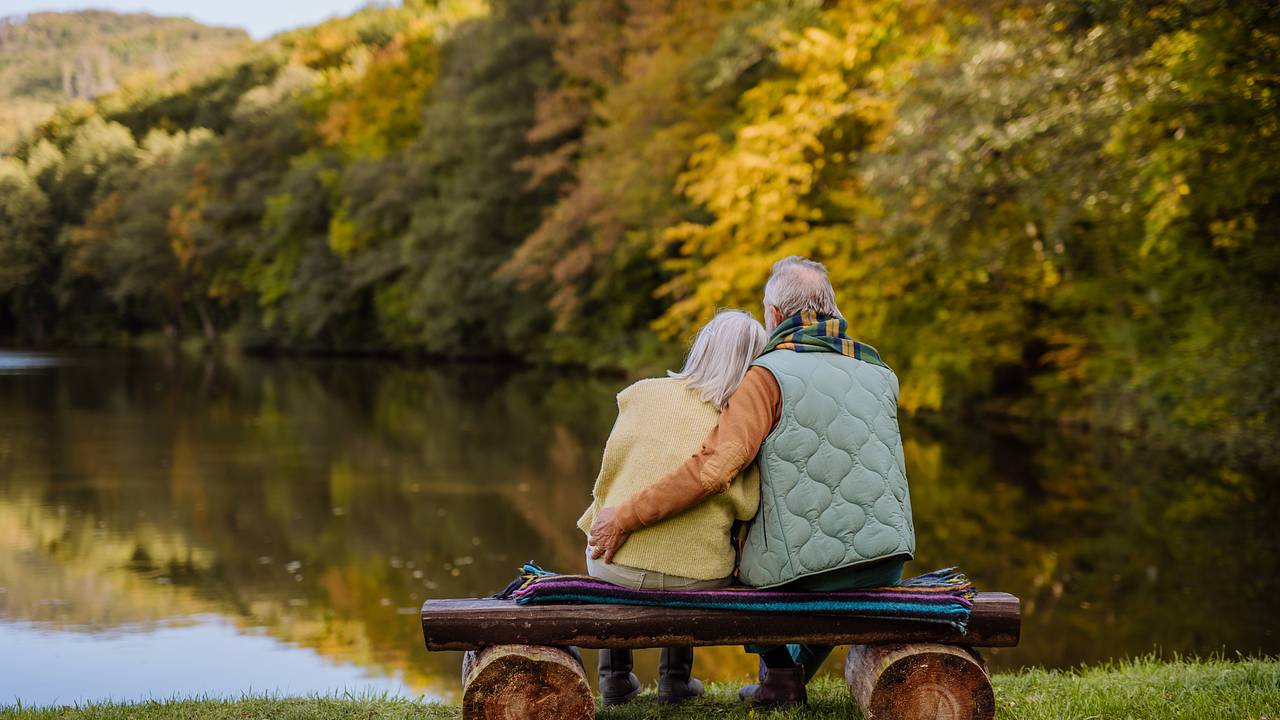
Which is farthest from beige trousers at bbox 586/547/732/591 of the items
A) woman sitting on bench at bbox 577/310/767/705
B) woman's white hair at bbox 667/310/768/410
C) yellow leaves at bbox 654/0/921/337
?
yellow leaves at bbox 654/0/921/337

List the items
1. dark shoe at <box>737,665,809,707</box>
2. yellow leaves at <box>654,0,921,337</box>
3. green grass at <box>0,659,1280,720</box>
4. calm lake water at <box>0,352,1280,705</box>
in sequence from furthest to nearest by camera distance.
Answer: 1. yellow leaves at <box>654,0,921,337</box>
2. calm lake water at <box>0,352,1280,705</box>
3. dark shoe at <box>737,665,809,707</box>
4. green grass at <box>0,659,1280,720</box>

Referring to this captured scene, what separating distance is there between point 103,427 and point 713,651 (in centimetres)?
1507

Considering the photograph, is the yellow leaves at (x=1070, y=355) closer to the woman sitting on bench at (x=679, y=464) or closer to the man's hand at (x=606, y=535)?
the woman sitting on bench at (x=679, y=464)

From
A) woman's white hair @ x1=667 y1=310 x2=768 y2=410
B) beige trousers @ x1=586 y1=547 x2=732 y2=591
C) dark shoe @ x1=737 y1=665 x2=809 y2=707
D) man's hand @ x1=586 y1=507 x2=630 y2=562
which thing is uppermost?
woman's white hair @ x1=667 y1=310 x2=768 y2=410

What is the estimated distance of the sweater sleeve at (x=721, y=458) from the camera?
3.65 metres

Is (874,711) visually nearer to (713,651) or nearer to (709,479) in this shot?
(709,479)

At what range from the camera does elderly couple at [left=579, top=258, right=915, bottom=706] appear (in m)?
3.66

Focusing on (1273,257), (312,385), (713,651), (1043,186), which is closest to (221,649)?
(713,651)

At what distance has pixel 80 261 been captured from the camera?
6016 cm

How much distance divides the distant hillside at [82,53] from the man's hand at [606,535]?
8130 cm

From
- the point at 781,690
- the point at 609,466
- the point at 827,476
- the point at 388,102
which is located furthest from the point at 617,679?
the point at 388,102

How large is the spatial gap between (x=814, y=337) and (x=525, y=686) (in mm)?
1390

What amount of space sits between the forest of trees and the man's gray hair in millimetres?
8616

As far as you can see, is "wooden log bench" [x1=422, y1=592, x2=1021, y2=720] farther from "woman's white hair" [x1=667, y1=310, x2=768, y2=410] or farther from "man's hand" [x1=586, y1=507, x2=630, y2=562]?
"woman's white hair" [x1=667, y1=310, x2=768, y2=410]
